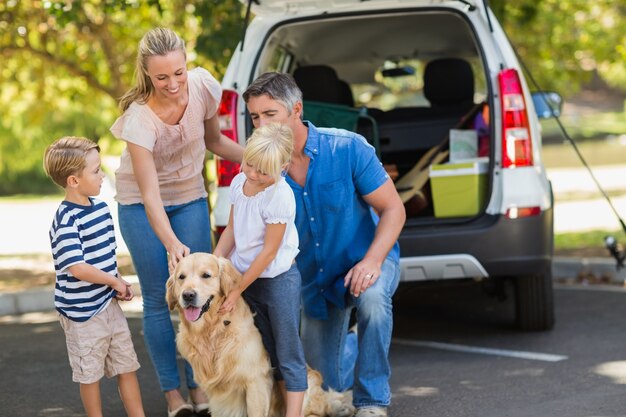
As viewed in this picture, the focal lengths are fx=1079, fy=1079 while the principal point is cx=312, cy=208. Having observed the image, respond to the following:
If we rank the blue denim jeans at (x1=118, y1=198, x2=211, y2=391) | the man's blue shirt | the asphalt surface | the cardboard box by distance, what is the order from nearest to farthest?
the man's blue shirt → the blue denim jeans at (x1=118, y1=198, x2=211, y2=391) → the asphalt surface → the cardboard box

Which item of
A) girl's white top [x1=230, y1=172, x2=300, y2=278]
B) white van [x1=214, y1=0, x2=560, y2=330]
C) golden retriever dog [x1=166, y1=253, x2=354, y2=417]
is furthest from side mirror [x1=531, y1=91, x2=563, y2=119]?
golden retriever dog [x1=166, y1=253, x2=354, y2=417]

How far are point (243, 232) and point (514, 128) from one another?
2.05 meters

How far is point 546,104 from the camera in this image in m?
7.07

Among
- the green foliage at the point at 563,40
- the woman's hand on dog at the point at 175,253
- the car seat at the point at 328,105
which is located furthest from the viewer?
the green foliage at the point at 563,40

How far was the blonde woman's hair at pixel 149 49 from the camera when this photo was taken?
4504 mm

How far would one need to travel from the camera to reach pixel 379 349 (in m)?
4.66

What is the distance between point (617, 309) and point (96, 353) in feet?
13.6

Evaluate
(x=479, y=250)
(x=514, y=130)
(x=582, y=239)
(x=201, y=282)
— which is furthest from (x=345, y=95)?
(x=582, y=239)

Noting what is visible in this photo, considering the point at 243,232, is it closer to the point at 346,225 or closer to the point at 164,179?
the point at 346,225

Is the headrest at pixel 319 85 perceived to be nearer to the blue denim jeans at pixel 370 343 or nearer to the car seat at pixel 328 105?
the car seat at pixel 328 105

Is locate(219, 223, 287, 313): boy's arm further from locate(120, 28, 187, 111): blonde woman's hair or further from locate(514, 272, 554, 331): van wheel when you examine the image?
locate(514, 272, 554, 331): van wheel

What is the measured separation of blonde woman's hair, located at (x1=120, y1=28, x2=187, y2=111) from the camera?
4.50 meters

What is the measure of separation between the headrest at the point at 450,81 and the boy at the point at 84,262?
359cm

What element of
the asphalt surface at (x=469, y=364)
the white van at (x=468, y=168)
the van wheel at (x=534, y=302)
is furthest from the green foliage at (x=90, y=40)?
the van wheel at (x=534, y=302)
